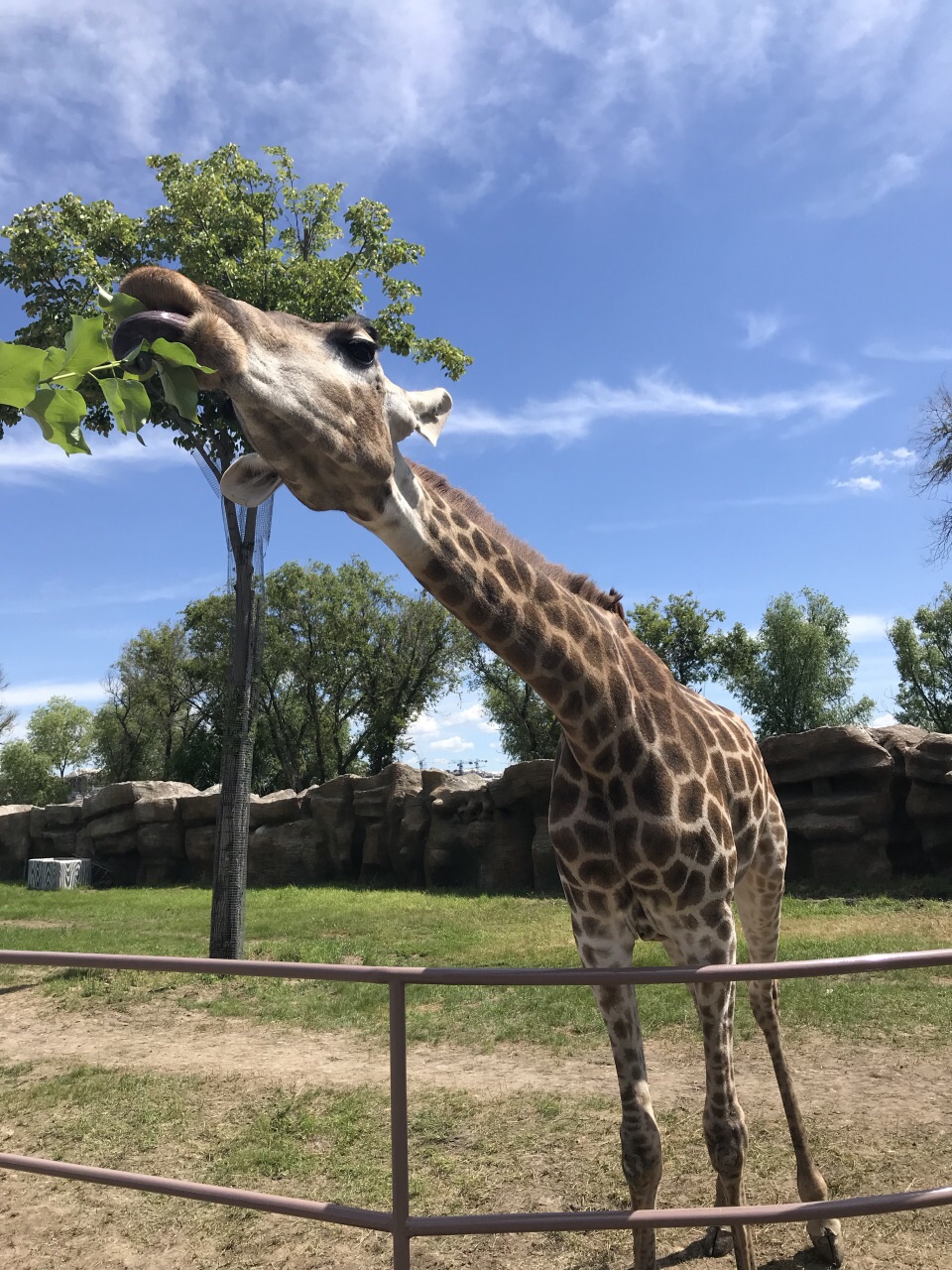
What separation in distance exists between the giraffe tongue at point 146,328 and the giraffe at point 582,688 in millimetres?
136

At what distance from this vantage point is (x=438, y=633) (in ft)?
102

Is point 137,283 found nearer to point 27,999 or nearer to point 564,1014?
point 564,1014

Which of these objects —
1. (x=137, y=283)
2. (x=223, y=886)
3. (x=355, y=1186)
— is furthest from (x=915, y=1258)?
(x=223, y=886)

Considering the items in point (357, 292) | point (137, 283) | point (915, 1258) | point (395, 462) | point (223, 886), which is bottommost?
point (915, 1258)

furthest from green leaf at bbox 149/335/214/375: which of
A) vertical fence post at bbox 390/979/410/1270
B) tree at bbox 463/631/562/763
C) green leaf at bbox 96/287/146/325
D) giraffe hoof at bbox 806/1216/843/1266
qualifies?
tree at bbox 463/631/562/763

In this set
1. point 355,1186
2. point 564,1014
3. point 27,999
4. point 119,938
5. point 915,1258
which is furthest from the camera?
point 119,938

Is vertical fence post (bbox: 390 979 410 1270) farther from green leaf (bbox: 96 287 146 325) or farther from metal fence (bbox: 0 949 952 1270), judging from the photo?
green leaf (bbox: 96 287 146 325)

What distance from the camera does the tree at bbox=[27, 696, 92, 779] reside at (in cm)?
Result: 5253

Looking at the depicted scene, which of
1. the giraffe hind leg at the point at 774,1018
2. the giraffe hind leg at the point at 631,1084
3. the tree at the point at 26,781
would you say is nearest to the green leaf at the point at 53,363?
the giraffe hind leg at the point at 631,1084

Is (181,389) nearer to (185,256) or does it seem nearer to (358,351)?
(358,351)

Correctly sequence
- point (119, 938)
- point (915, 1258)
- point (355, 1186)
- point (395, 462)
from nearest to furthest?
point (395, 462), point (915, 1258), point (355, 1186), point (119, 938)

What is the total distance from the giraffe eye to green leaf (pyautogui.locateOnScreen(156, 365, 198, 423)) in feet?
1.74

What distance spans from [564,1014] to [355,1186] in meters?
3.10

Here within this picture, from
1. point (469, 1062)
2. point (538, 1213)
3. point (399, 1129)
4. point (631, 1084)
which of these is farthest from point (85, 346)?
point (469, 1062)
